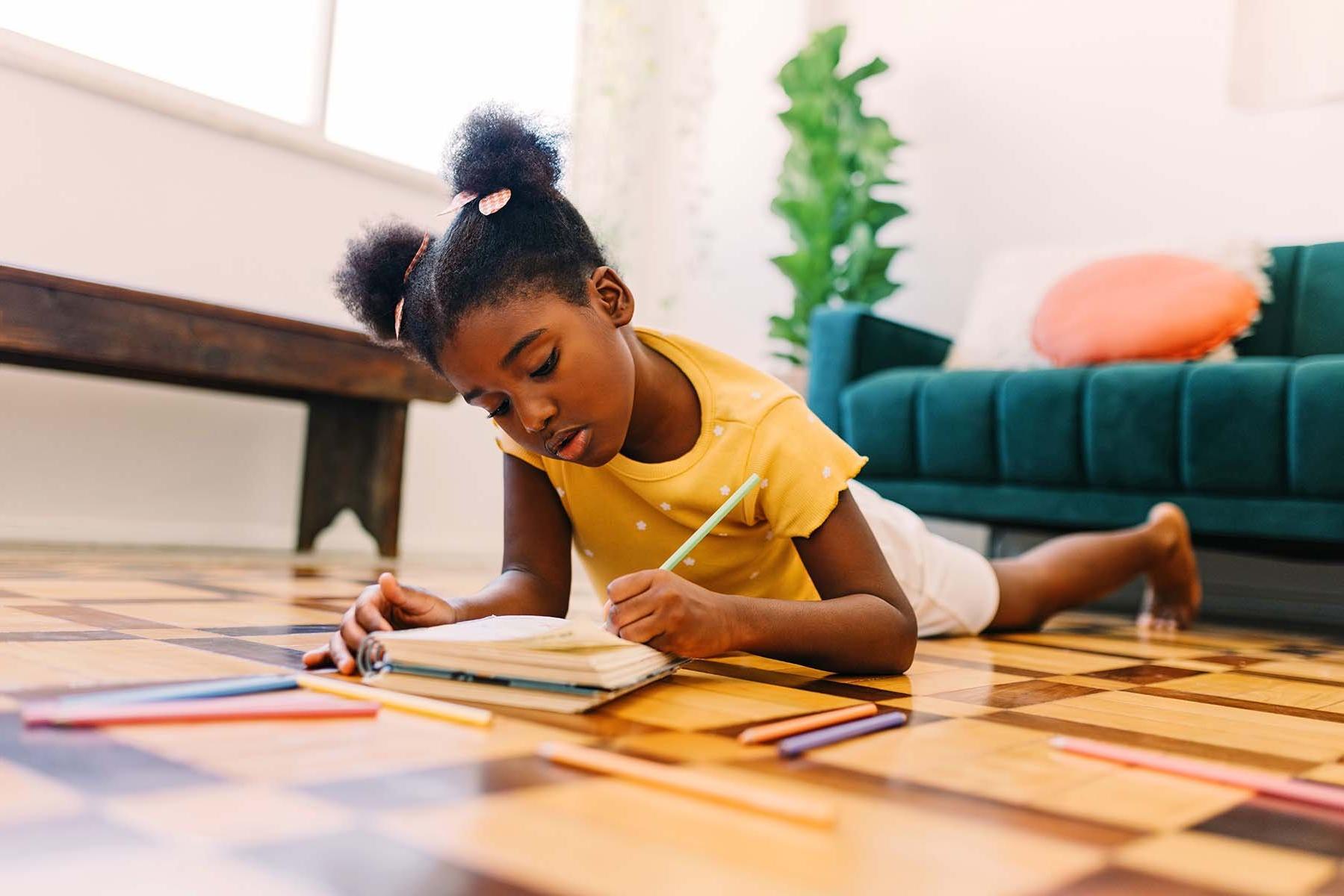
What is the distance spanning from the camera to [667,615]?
78 centimetres

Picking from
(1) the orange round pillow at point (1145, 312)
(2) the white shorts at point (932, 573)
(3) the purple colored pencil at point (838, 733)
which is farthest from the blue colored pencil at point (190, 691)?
(1) the orange round pillow at point (1145, 312)

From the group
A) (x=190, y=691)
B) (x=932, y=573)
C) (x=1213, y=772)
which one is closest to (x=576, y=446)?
(x=190, y=691)

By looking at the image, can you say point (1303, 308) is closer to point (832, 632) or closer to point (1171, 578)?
point (1171, 578)

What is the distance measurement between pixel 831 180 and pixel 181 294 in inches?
64.8

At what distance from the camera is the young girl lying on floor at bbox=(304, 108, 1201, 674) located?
88 cm

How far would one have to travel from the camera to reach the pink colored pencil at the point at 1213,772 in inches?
23.4

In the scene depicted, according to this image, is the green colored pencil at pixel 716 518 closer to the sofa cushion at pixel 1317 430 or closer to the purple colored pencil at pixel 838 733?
the purple colored pencil at pixel 838 733

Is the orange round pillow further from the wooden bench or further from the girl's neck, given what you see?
the girl's neck

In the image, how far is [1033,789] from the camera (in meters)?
0.59

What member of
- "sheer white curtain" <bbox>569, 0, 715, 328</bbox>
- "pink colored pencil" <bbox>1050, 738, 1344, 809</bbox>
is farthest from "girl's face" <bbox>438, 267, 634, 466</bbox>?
"sheer white curtain" <bbox>569, 0, 715, 328</bbox>

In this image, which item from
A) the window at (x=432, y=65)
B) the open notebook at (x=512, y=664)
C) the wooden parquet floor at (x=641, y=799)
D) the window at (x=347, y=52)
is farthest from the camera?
the window at (x=432, y=65)

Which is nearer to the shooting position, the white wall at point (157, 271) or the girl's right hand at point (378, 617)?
the girl's right hand at point (378, 617)

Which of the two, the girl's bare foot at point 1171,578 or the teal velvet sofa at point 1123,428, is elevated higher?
the teal velvet sofa at point 1123,428

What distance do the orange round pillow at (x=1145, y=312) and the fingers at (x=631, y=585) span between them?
1706 mm
